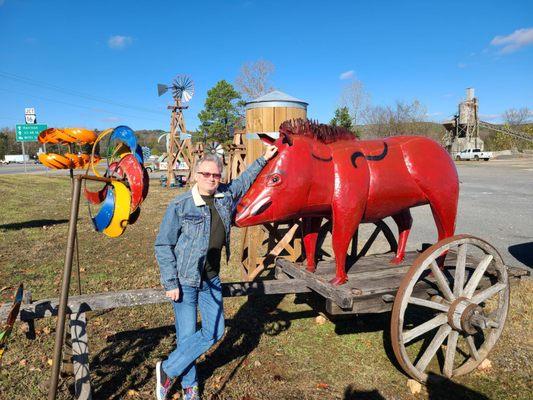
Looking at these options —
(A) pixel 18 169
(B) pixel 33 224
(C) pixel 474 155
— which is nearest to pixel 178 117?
(B) pixel 33 224

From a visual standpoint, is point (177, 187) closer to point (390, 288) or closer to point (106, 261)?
point (106, 261)

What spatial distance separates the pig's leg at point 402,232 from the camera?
396 centimetres

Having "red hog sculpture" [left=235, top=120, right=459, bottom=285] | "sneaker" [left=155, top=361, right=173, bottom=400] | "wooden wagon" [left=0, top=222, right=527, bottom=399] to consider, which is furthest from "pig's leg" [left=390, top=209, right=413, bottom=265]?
"sneaker" [left=155, top=361, right=173, bottom=400]

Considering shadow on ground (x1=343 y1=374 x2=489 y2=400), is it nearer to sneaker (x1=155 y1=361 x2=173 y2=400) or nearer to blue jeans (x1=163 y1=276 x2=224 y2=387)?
blue jeans (x1=163 y1=276 x2=224 y2=387)

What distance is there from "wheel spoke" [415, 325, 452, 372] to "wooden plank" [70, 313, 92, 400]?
2.52 meters

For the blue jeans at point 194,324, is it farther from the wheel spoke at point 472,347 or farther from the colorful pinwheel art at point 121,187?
the wheel spoke at point 472,347

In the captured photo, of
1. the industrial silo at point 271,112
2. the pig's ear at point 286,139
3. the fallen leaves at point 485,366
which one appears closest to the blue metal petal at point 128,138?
the pig's ear at point 286,139

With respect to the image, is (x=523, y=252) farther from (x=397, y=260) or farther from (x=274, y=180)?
(x=274, y=180)

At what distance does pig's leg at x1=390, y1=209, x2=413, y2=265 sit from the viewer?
3960mm

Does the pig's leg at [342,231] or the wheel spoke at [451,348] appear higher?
the pig's leg at [342,231]

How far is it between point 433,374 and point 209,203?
8.30ft

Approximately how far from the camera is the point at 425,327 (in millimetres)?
3078

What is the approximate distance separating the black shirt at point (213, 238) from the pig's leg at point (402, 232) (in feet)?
6.68

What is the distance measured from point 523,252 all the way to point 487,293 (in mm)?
4686
